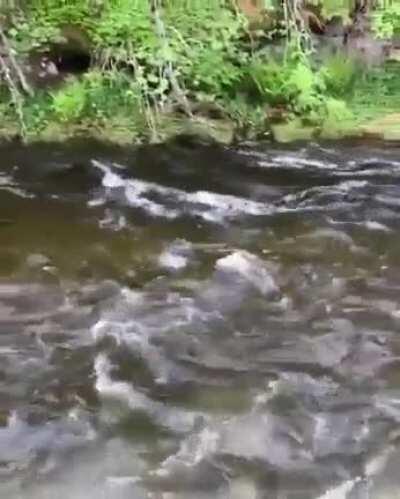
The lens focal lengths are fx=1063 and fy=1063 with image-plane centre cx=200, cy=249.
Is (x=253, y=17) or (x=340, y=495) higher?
(x=253, y=17)

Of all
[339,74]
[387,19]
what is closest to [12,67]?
[339,74]

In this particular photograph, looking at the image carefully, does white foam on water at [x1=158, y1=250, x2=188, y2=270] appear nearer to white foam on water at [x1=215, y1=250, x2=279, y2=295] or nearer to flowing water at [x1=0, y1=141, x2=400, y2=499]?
flowing water at [x1=0, y1=141, x2=400, y2=499]

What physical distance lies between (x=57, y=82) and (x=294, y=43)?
1.95 metres

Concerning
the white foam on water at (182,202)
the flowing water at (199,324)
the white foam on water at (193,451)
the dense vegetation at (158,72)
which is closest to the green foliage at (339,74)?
the dense vegetation at (158,72)

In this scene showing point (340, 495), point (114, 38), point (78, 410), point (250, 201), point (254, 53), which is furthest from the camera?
point (254, 53)

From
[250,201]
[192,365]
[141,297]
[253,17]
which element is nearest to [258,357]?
[192,365]

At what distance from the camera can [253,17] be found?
916 cm

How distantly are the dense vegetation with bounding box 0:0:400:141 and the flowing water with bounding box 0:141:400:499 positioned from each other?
35 centimetres

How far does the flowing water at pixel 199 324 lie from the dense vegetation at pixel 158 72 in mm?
354

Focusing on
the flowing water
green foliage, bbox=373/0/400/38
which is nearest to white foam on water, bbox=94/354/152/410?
the flowing water

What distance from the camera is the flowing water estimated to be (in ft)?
14.7

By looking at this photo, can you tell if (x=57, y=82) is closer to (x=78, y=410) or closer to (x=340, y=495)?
(x=78, y=410)

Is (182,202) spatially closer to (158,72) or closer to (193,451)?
(158,72)

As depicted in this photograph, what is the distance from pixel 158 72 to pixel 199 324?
3.27 m
